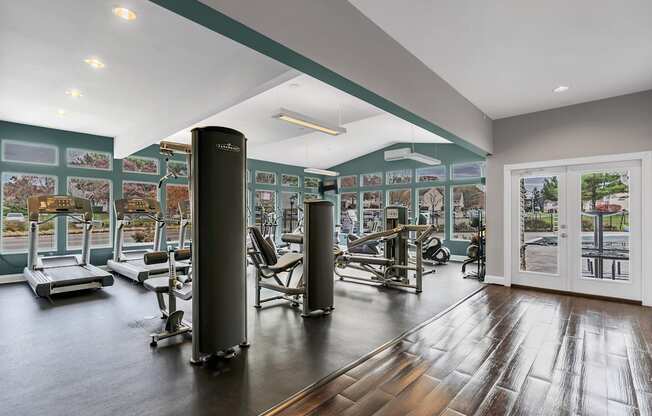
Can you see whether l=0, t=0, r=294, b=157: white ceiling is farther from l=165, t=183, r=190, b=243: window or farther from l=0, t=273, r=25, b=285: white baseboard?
l=0, t=273, r=25, b=285: white baseboard

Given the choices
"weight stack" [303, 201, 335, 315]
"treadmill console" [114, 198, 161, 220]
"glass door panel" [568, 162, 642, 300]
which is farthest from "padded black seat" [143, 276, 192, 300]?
"glass door panel" [568, 162, 642, 300]

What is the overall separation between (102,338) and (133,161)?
5.44 metres

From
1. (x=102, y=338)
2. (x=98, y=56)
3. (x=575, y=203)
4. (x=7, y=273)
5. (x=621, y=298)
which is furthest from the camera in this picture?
(x=7, y=273)

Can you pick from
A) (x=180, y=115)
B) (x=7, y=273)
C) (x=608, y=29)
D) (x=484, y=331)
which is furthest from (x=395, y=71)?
(x=7, y=273)

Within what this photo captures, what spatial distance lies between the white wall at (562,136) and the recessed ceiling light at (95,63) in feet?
20.2

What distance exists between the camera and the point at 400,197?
10.5 m

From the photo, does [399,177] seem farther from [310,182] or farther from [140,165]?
[140,165]

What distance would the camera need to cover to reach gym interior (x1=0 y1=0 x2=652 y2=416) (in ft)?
7.53

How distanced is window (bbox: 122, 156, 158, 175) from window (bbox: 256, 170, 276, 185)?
10.2 ft

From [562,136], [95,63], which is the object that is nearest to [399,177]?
[562,136]

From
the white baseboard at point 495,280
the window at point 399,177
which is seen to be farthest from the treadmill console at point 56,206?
the window at point 399,177

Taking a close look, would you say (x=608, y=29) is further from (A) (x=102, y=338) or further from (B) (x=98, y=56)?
(A) (x=102, y=338)

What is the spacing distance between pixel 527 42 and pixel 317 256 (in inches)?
128

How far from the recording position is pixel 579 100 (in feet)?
15.7
